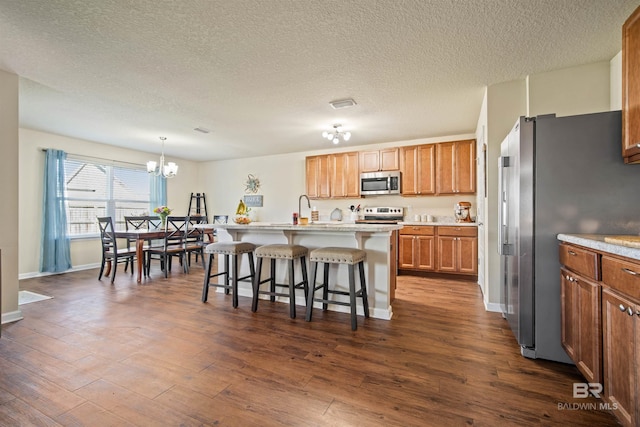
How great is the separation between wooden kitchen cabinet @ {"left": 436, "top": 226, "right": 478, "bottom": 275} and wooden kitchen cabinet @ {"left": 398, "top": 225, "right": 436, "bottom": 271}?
0.39 feet

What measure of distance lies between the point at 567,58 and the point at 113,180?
7.15 metres

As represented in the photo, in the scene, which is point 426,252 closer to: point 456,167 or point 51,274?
point 456,167

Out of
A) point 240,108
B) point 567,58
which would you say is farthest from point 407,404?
point 240,108

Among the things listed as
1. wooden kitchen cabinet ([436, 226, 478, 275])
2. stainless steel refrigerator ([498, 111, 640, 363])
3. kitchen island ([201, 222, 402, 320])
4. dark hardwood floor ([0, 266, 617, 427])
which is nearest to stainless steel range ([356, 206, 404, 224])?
wooden kitchen cabinet ([436, 226, 478, 275])

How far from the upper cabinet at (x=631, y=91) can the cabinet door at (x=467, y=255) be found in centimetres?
288

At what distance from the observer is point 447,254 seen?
184 inches

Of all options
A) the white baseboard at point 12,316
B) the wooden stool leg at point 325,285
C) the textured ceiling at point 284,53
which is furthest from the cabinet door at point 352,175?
the white baseboard at point 12,316

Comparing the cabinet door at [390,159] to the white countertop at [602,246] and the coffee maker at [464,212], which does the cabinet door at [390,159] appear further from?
the white countertop at [602,246]

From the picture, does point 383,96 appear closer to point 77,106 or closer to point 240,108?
point 240,108

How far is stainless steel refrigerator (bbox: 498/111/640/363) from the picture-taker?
184cm

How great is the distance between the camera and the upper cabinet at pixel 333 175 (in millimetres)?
5781

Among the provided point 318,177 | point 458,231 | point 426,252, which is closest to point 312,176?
point 318,177

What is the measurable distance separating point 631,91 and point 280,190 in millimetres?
5812

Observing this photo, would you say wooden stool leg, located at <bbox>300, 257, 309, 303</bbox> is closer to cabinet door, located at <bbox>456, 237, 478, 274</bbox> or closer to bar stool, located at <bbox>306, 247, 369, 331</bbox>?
bar stool, located at <bbox>306, 247, 369, 331</bbox>
